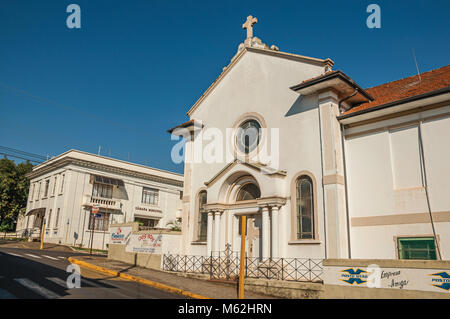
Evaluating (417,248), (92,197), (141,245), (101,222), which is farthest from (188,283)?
(101,222)

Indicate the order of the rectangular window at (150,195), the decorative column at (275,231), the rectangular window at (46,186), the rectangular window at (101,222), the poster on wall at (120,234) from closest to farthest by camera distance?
the decorative column at (275,231) → the poster on wall at (120,234) → the rectangular window at (101,222) → the rectangular window at (46,186) → the rectangular window at (150,195)

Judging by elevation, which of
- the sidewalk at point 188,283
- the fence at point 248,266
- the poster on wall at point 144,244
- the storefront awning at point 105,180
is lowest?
the sidewalk at point 188,283

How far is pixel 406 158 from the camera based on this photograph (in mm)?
13398

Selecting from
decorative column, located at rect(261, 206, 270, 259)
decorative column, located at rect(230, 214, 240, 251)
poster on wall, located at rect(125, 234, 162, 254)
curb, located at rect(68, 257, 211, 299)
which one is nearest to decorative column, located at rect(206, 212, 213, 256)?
decorative column, located at rect(230, 214, 240, 251)

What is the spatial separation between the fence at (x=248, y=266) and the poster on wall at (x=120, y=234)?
151 inches

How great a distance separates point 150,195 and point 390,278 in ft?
111

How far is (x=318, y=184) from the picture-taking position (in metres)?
14.6

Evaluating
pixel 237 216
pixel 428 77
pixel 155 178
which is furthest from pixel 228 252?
pixel 155 178

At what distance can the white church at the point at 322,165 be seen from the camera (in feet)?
42.0

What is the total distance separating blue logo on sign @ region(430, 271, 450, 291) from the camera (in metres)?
9.46

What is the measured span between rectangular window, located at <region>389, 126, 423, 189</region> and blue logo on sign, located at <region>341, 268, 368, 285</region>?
4.03 m

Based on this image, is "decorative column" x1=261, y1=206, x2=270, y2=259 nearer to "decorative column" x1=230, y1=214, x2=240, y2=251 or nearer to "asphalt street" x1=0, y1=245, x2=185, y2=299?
"decorative column" x1=230, y1=214, x2=240, y2=251

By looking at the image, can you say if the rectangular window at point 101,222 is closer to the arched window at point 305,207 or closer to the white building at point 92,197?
the white building at point 92,197

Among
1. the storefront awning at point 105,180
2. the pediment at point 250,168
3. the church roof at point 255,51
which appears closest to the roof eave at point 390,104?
the church roof at point 255,51
